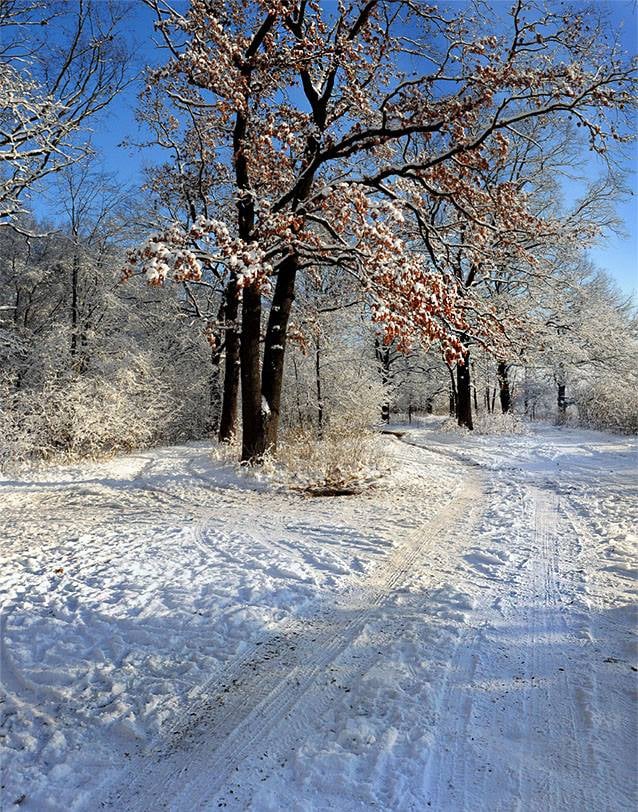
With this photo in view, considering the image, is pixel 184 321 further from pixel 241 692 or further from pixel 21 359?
pixel 241 692

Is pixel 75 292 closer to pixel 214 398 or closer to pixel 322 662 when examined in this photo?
pixel 214 398

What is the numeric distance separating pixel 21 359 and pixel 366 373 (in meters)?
13.5

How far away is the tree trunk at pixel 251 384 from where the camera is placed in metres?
9.38

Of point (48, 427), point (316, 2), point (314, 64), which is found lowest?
point (48, 427)

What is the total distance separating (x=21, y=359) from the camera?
17.6 metres

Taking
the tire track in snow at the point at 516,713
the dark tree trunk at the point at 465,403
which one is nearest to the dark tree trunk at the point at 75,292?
the dark tree trunk at the point at 465,403

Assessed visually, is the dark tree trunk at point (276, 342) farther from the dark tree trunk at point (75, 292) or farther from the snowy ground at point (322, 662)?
the dark tree trunk at point (75, 292)

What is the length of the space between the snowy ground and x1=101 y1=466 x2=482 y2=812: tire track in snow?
0.4 inches

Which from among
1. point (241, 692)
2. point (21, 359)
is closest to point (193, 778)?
point (241, 692)

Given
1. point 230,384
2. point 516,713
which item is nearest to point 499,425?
point 230,384

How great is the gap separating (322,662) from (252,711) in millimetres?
562

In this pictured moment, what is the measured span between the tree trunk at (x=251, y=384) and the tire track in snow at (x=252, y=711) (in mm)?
5685

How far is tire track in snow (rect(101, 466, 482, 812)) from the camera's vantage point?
7.02ft

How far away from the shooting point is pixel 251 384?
9.37 metres
